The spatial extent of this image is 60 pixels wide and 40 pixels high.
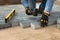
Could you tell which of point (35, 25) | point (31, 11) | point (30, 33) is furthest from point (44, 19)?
point (31, 11)

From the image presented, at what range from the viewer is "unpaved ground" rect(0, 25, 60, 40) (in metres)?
2.14

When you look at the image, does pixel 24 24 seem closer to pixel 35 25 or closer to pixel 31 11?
pixel 35 25

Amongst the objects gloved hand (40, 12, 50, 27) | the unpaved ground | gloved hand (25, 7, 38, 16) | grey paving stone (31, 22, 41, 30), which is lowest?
the unpaved ground

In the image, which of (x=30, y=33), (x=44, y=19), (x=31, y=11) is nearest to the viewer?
(x=30, y=33)

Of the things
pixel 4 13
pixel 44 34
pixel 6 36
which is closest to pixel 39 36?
pixel 44 34

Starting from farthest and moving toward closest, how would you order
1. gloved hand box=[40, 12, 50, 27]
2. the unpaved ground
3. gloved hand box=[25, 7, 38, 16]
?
gloved hand box=[25, 7, 38, 16]
gloved hand box=[40, 12, 50, 27]
the unpaved ground

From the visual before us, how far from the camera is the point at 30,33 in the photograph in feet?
7.49

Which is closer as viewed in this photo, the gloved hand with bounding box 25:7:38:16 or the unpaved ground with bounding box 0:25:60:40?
the unpaved ground with bounding box 0:25:60:40

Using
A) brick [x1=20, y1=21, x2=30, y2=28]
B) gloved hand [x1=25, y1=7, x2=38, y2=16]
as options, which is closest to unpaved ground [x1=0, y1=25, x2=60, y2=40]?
brick [x1=20, y1=21, x2=30, y2=28]

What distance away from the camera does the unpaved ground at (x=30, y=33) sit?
2143mm

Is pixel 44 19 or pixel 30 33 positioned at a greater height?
pixel 44 19

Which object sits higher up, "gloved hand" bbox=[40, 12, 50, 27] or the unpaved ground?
"gloved hand" bbox=[40, 12, 50, 27]

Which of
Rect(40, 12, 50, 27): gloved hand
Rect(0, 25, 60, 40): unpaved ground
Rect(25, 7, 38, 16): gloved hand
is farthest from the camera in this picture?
Rect(25, 7, 38, 16): gloved hand

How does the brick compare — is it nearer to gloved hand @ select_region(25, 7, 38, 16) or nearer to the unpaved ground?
the unpaved ground
